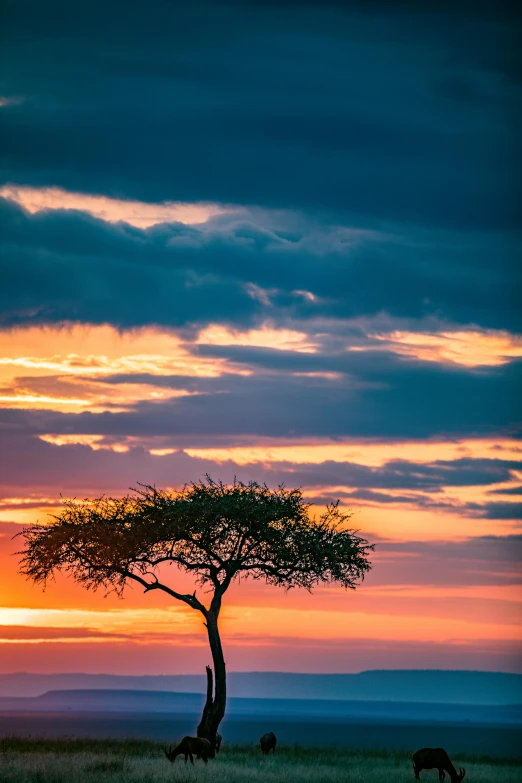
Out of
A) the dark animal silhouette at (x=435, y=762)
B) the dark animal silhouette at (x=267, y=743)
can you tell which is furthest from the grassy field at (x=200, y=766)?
the dark animal silhouette at (x=435, y=762)

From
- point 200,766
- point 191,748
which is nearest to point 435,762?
point 200,766

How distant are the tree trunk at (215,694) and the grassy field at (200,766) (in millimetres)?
1400

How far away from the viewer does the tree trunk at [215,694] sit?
161 feet

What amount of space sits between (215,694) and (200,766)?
9626mm

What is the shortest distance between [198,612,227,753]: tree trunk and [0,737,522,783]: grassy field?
140cm

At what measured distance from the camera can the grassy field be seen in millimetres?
36250

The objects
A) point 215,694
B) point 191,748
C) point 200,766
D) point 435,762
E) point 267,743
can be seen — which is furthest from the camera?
point 215,694

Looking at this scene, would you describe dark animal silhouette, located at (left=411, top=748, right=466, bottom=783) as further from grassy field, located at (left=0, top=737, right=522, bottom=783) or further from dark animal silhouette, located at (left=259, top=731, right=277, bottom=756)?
dark animal silhouette, located at (left=259, top=731, right=277, bottom=756)

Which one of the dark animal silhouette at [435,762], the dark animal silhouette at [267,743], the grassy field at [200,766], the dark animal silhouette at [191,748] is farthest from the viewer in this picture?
the dark animal silhouette at [267,743]

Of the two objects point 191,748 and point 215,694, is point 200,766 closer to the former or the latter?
point 191,748

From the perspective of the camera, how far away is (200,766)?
40.8m

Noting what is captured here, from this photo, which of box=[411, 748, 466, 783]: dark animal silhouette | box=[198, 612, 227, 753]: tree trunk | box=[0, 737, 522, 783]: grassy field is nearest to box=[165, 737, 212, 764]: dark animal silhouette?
box=[0, 737, 522, 783]: grassy field

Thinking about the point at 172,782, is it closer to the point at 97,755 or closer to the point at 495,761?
the point at 97,755

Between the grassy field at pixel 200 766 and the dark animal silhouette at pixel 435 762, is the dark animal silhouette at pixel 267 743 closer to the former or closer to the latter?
the grassy field at pixel 200 766
